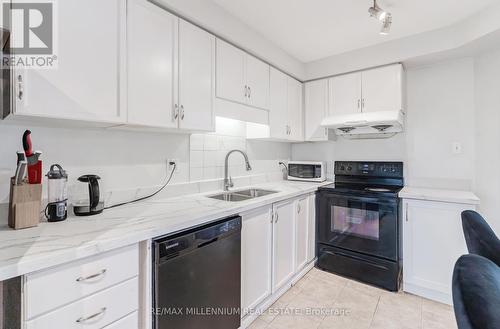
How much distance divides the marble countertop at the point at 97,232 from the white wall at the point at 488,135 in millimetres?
2294

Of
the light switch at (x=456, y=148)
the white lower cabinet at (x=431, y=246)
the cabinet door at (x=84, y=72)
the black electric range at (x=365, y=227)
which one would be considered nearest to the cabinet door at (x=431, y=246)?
the white lower cabinet at (x=431, y=246)

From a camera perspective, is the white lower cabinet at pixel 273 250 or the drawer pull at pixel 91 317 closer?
the drawer pull at pixel 91 317

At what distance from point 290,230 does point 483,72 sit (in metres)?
2.39

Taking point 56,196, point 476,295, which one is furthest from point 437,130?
point 56,196

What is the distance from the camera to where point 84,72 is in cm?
123

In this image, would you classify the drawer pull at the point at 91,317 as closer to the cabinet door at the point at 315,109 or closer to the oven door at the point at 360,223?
the oven door at the point at 360,223

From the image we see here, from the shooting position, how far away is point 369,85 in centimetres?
269

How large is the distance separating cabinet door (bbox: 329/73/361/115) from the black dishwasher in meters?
1.99

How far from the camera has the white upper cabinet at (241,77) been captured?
1998 millimetres

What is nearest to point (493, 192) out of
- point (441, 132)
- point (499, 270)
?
point (441, 132)

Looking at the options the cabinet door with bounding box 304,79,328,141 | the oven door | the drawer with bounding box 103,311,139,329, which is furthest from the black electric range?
the drawer with bounding box 103,311,139,329

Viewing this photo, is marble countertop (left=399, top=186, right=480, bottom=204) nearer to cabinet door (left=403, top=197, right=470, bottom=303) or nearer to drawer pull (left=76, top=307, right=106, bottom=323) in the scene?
cabinet door (left=403, top=197, right=470, bottom=303)

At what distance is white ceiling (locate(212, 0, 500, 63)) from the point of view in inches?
75.0

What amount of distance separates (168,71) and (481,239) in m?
1.83
